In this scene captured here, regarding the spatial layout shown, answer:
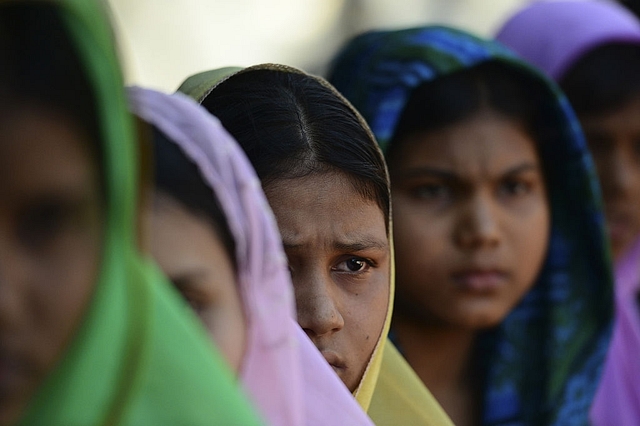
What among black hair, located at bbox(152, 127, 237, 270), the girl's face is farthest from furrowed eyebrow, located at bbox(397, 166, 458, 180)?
black hair, located at bbox(152, 127, 237, 270)

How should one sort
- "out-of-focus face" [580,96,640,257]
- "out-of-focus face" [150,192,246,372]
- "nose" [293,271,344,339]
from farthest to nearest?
1. "out-of-focus face" [580,96,640,257]
2. "nose" [293,271,344,339]
3. "out-of-focus face" [150,192,246,372]

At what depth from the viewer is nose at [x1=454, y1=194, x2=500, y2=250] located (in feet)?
8.09

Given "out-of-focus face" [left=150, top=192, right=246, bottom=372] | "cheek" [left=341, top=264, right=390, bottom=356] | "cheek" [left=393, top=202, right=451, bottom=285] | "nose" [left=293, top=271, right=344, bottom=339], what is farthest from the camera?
"cheek" [left=393, top=202, right=451, bottom=285]

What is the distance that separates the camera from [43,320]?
0.98 metres

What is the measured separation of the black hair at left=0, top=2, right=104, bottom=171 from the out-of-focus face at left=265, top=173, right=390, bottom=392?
2.60ft

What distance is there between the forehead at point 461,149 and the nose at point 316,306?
80cm

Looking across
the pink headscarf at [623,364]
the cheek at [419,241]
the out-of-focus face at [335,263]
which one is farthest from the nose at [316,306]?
the pink headscarf at [623,364]

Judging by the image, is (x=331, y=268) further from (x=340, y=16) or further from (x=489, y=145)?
(x=340, y=16)

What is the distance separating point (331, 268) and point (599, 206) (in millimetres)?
1343

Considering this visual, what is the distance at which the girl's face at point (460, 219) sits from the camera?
2.47 m

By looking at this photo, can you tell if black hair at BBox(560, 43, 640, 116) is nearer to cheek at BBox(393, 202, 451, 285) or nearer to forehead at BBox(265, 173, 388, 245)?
cheek at BBox(393, 202, 451, 285)

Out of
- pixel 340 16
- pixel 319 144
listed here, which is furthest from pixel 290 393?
pixel 340 16

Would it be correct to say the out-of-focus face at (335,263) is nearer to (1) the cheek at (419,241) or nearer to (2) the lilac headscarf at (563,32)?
(1) the cheek at (419,241)

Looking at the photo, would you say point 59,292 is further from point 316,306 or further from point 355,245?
point 355,245
